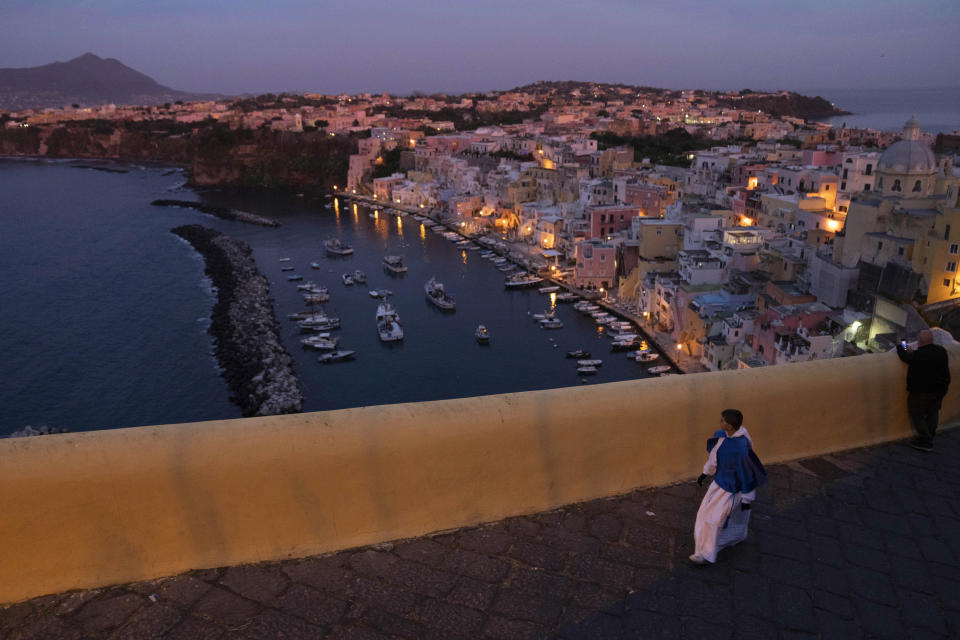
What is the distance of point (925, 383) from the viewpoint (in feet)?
8.19

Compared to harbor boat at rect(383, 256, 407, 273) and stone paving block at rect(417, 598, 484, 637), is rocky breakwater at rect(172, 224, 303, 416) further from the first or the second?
stone paving block at rect(417, 598, 484, 637)

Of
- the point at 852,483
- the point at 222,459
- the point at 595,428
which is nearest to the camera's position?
the point at 222,459

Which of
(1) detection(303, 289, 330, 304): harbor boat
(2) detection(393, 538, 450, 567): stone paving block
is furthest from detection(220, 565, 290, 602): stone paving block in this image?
(1) detection(303, 289, 330, 304): harbor boat

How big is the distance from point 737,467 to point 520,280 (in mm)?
20047

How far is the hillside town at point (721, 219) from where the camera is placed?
39.8ft

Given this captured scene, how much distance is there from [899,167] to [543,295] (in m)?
9.89

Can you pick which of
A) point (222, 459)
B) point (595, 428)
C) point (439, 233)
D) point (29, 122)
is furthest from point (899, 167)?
point (29, 122)

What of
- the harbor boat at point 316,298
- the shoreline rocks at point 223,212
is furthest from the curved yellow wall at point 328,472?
the shoreline rocks at point 223,212

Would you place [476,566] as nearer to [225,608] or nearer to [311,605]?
[311,605]

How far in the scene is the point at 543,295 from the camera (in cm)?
2094

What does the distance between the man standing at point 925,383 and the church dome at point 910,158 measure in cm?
1341

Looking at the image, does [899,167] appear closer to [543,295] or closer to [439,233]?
[543,295]

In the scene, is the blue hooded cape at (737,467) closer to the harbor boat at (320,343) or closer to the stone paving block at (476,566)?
the stone paving block at (476,566)

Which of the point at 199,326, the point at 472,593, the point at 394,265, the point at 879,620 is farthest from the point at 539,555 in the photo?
the point at 394,265
